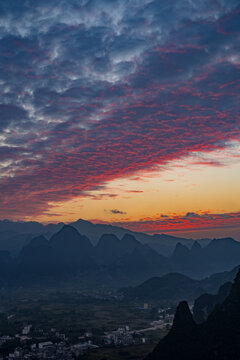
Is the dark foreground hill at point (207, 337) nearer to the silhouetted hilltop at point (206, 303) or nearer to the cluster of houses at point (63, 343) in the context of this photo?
the cluster of houses at point (63, 343)

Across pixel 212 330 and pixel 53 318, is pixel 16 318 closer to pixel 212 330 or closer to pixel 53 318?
pixel 53 318

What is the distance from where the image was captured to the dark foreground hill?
204ft

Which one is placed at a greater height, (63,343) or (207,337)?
(207,337)

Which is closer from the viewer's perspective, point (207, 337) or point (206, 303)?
point (207, 337)

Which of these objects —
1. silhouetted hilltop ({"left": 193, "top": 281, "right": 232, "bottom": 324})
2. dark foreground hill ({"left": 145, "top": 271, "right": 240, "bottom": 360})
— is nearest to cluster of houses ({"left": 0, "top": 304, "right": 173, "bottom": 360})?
silhouetted hilltop ({"left": 193, "top": 281, "right": 232, "bottom": 324})

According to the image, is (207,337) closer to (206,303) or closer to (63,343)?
(63,343)

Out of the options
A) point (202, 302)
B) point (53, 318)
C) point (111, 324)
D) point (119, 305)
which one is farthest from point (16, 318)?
point (202, 302)

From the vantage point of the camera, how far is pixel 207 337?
68.2 metres

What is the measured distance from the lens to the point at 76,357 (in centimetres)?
8925

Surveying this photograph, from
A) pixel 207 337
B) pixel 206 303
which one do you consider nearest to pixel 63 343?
pixel 206 303

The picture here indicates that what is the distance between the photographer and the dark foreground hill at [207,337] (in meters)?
62.2

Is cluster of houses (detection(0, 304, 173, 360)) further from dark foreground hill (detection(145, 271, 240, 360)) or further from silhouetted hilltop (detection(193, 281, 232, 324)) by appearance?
dark foreground hill (detection(145, 271, 240, 360))

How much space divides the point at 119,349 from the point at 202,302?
124 ft

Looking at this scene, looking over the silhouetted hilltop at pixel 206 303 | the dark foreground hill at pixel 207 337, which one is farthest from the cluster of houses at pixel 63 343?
the dark foreground hill at pixel 207 337
